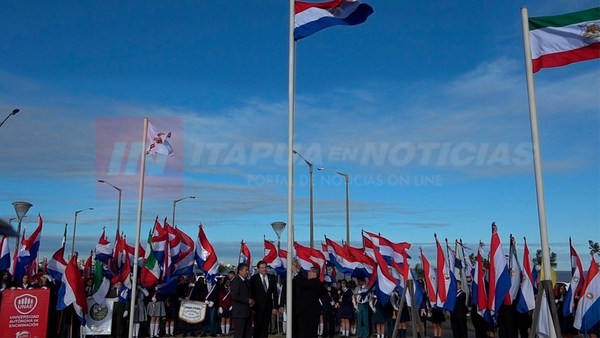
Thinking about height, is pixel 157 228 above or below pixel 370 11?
below

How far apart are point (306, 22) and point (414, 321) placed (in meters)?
6.39

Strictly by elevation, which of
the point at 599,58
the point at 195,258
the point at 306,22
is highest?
the point at 306,22

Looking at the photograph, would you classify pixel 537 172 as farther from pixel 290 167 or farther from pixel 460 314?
pixel 460 314

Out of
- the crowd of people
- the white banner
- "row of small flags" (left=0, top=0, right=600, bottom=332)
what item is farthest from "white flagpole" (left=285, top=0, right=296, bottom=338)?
the white banner

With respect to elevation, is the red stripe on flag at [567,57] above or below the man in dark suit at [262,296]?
above

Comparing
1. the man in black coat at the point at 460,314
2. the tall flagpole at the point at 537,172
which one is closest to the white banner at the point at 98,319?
the man in black coat at the point at 460,314

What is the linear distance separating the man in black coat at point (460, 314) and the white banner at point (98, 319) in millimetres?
9003

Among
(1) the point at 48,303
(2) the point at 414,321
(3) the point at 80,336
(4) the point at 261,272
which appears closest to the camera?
(2) the point at 414,321

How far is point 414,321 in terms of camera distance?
1002cm

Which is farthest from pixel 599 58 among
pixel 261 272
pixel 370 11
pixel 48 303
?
pixel 48 303

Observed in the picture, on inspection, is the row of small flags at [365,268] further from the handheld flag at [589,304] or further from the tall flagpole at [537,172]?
the tall flagpole at [537,172]

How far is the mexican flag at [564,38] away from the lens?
9070 mm

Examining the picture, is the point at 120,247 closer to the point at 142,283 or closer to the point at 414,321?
the point at 142,283

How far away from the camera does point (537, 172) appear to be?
28.2ft
